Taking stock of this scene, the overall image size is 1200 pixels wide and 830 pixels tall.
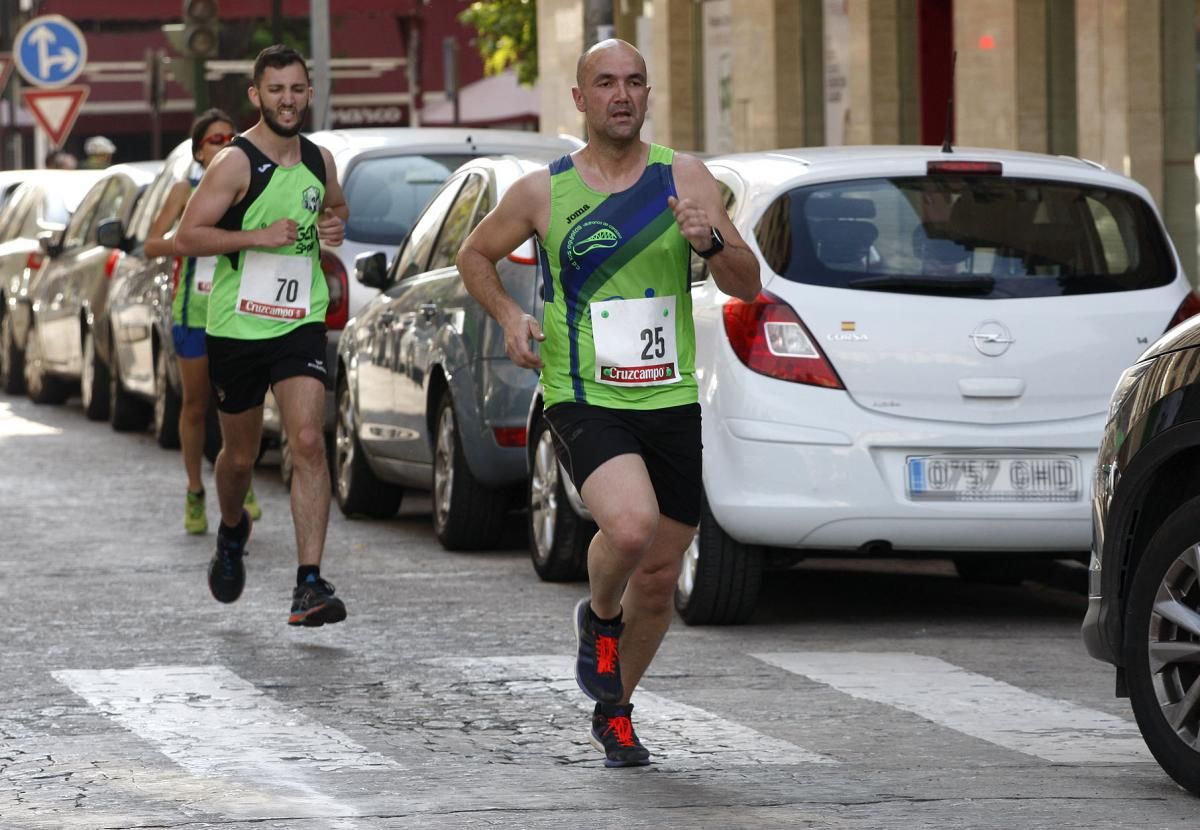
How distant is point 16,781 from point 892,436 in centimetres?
357

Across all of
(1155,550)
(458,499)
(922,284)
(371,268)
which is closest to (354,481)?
(371,268)

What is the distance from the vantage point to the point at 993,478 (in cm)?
965

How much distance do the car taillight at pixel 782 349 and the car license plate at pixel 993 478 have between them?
40 cm

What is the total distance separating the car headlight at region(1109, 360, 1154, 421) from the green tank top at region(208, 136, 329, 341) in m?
3.71

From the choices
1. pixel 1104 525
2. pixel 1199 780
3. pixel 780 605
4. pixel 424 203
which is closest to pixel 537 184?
pixel 1104 525

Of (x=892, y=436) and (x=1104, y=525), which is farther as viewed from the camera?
(x=892, y=436)

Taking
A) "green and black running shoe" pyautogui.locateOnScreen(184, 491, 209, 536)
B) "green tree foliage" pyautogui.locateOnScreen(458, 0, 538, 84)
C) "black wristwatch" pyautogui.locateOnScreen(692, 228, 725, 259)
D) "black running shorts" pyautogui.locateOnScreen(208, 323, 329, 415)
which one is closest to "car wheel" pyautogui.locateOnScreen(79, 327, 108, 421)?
"green and black running shoe" pyautogui.locateOnScreen(184, 491, 209, 536)

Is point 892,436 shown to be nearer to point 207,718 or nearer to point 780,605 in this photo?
point 780,605

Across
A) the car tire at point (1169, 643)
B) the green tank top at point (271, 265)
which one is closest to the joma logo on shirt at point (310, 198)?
the green tank top at point (271, 265)

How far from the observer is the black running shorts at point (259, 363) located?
1010 centimetres

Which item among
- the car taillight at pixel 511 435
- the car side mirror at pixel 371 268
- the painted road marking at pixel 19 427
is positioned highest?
the car side mirror at pixel 371 268

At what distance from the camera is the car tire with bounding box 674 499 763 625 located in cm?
984

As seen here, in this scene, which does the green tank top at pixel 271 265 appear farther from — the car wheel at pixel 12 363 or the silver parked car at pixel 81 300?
the car wheel at pixel 12 363

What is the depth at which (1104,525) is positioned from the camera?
7203 millimetres
